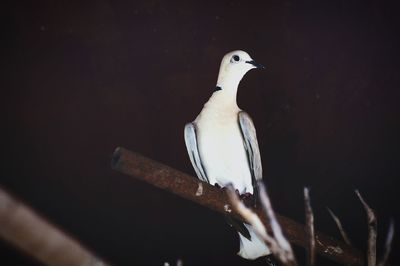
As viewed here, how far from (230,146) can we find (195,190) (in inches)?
21.8

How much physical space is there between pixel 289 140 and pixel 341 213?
1.70 feet

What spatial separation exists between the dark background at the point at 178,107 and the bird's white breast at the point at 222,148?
0.28m

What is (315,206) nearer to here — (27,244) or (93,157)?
(93,157)

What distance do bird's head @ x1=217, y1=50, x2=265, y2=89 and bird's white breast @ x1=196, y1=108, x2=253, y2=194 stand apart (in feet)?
0.52

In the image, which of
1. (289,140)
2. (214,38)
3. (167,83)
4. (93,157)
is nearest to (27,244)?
(93,157)

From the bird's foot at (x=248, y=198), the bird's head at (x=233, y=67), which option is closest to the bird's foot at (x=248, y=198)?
the bird's foot at (x=248, y=198)

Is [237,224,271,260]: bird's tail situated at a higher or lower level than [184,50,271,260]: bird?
lower

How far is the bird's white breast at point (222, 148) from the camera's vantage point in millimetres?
1935

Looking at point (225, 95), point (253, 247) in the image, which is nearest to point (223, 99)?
point (225, 95)

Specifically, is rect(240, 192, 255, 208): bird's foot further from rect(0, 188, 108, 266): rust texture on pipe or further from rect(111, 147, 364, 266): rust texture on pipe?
rect(0, 188, 108, 266): rust texture on pipe

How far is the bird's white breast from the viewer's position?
76.2 inches

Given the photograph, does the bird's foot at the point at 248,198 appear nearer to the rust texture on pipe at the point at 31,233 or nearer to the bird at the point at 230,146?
the bird at the point at 230,146

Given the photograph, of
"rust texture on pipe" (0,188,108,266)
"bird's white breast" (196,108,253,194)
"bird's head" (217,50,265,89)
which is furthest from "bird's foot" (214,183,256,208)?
"rust texture on pipe" (0,188,108,266)

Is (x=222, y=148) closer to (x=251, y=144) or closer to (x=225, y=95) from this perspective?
(x=251, y=144)
